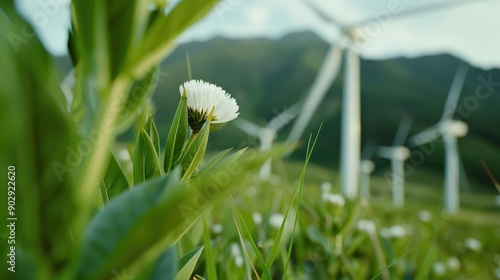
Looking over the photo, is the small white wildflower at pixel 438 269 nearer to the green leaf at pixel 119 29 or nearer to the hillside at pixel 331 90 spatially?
the green leaf at pixel 119 29

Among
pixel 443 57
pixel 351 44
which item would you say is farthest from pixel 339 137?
pixel 351 44

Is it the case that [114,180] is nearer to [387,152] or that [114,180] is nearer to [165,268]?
[165,268]

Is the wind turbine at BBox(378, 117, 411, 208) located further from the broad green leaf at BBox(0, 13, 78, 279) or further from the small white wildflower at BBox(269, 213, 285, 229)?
the broad green leaf at BBox(0, 13, 78, 279)

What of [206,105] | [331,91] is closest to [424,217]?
[206,105]

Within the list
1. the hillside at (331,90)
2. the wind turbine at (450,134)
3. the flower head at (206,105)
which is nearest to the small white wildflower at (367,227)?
the flower head at (206,105)

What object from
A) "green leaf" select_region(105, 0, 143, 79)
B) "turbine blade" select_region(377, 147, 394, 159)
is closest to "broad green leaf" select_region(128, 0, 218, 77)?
"green leaf" select_region(105, 0, 143, 79)
